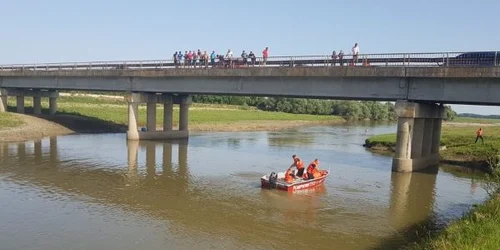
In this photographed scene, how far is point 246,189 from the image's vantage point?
23.7 metres

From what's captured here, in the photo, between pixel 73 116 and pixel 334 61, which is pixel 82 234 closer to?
pixel 334 61

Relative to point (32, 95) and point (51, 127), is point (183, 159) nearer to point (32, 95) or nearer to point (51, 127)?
point (51, 127)

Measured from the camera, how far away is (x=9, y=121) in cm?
4619

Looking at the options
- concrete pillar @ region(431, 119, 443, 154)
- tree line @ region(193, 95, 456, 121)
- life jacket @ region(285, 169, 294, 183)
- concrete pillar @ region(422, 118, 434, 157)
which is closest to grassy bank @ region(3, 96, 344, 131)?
tree line @ region(193, 95, 456, 121)

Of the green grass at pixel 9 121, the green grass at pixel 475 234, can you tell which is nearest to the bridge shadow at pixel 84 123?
the green grass at pixel 9 121

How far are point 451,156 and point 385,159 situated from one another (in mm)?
5247

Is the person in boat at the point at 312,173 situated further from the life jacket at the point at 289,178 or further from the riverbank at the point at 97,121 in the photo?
the riverbank at the point at 97,121

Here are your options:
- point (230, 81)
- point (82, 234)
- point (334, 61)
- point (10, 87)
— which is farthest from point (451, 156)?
point (10, 87)

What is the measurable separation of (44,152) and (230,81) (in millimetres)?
16029

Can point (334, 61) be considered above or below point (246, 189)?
above

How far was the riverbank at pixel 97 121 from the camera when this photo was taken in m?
46.0

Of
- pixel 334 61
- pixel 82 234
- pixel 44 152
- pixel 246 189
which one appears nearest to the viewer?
pixel 82 234

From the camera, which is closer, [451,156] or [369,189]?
[369,189]

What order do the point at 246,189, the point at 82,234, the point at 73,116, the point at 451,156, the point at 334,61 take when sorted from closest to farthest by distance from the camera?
the point at 82,234
the point at 246,189
the point at 334,61
the point at 451,156
the point at 73,116
